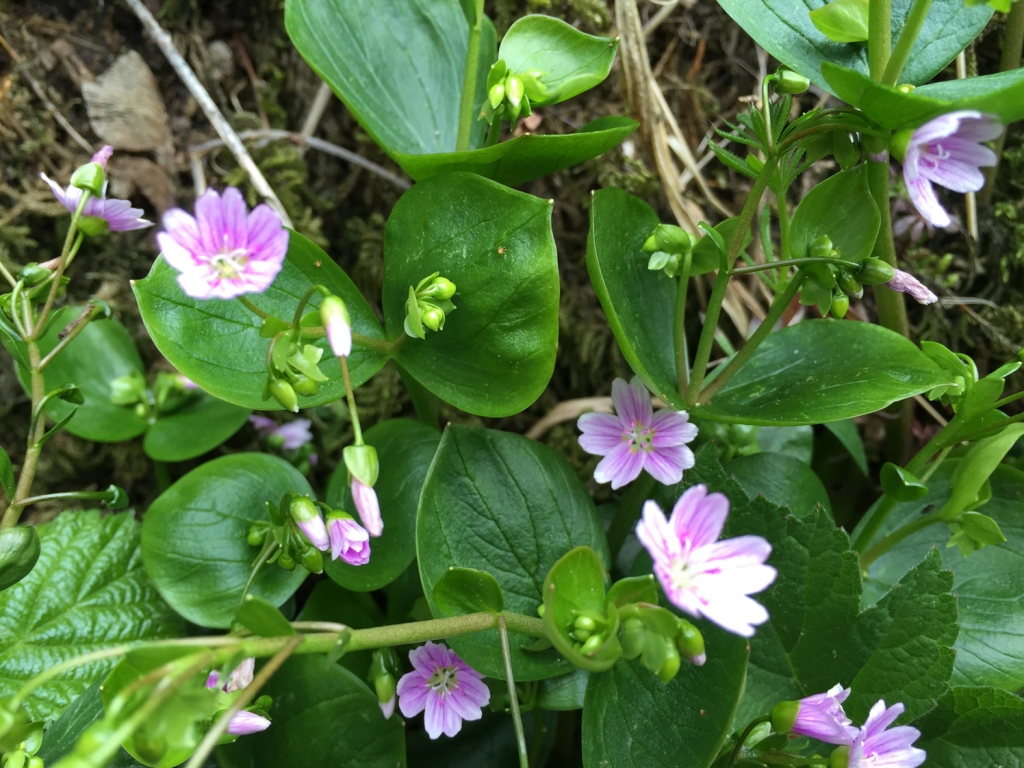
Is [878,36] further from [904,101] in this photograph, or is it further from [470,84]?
[470,84]

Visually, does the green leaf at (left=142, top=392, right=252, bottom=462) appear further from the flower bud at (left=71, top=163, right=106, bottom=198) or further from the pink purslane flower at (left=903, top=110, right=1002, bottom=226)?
the pink purslane flower at (left=903, top=110, right=1002, bottom=226)

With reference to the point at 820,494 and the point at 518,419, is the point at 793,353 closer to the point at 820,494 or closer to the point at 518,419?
the point at 820,494

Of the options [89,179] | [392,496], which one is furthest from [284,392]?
[89,179]

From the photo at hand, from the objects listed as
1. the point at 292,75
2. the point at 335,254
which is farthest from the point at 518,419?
the point at 292,75

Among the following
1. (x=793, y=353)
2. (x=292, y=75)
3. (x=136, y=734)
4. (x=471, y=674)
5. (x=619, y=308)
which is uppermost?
(x=292, y=75)

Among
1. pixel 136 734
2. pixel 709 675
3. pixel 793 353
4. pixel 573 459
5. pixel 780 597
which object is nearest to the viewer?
pixel 136 734

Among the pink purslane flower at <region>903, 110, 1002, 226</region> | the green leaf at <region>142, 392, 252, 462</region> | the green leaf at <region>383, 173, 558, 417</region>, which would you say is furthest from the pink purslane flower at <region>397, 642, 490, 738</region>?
the pink purslane flower at <region>903, 110, 1002, 226</region>
